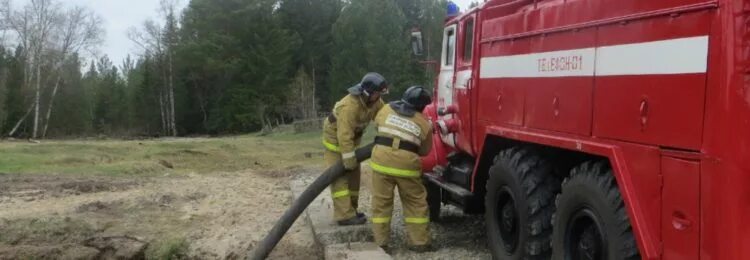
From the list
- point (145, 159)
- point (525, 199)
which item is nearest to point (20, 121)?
point (145, 159)

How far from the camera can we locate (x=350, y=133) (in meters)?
7.50

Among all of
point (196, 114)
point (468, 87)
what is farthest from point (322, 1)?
point (468, 87)

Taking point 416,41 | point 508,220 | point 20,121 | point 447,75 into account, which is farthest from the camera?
point 20,121

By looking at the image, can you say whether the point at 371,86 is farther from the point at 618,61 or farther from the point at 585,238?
the point at 618,61

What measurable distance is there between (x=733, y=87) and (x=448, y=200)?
479 cm

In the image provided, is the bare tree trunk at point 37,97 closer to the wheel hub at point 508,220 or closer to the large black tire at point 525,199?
the wheel hub at point 508,220

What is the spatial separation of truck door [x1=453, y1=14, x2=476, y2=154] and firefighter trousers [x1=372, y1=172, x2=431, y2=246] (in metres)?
0.62

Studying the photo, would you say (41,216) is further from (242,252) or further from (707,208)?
(707,208)

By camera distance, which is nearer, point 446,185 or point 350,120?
point 446,185

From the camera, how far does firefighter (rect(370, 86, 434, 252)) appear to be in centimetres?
684

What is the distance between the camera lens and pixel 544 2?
5.25 meters

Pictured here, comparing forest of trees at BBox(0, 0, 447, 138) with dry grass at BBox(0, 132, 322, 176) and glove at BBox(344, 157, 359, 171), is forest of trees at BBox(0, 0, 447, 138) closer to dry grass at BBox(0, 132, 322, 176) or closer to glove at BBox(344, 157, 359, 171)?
dry grass at BBox(0, 132, 322, 176)

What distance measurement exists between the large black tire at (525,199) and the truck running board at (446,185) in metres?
0.66

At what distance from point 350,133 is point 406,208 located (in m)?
1.00
